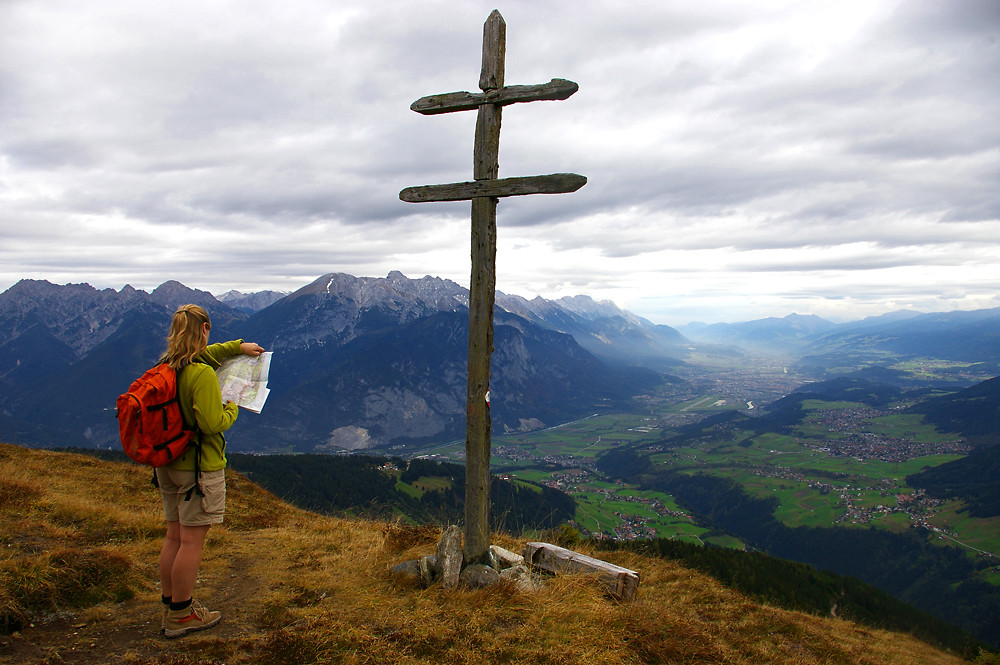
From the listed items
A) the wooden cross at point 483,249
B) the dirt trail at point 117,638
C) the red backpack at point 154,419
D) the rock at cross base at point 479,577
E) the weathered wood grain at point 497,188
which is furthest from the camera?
the wooden cross at point 483,249

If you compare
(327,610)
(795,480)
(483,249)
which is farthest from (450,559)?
(795,480)

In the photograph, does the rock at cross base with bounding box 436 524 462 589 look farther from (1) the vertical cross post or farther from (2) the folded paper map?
(2) the folded paper map

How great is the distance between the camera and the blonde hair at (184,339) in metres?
5.37

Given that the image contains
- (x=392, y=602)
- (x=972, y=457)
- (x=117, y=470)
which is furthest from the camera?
(x=972, y=457)

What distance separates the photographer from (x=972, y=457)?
144125 mm

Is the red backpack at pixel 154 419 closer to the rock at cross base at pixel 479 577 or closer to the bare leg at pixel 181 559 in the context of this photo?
the bare leg at pixel 181 559

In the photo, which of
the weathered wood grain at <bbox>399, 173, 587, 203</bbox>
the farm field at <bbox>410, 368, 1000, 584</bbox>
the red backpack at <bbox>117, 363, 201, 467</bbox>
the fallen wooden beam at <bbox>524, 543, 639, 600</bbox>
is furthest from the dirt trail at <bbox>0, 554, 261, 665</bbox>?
the farm field at <bbox>410, 368, 1000, 584</bbox>

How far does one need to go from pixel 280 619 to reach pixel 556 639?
3.54m

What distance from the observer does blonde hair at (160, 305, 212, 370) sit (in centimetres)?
537

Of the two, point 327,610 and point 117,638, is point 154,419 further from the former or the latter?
point 327,610

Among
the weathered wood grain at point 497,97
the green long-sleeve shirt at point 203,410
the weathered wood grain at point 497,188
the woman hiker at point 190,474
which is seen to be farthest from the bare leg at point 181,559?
the weathered wood grain at point 497,97

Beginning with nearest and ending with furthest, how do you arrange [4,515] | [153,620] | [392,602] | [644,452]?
[153,620]
[392,602]
[4,515]
[644,452]

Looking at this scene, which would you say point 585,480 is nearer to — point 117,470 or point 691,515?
point 691,515

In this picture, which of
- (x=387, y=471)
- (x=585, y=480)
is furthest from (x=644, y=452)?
(x=387, y=471)
